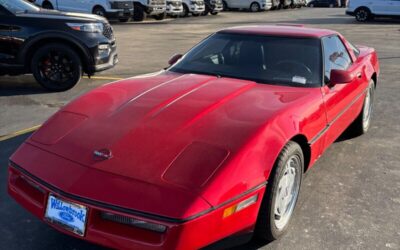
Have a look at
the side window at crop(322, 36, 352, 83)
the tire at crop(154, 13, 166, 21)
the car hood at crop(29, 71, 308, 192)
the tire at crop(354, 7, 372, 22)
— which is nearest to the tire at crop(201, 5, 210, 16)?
the tire at crop(154, 13, 166, 21)

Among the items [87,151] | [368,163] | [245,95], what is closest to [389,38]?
[368,163]

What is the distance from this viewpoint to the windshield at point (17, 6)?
286 inches

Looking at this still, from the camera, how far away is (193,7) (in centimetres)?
2536

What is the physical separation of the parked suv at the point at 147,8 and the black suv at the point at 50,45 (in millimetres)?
14056

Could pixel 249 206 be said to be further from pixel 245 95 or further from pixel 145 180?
pixel 245 95

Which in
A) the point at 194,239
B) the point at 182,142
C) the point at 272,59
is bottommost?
the point at 194,239

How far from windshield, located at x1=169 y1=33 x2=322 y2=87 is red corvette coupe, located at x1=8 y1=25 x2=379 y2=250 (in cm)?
1

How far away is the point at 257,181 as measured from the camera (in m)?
2.61

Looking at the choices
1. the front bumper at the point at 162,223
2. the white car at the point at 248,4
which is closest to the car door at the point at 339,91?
the front bumper at the point at 162,223

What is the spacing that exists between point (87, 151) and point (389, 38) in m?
16.1

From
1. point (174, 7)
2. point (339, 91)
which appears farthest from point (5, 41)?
point (174, 7)

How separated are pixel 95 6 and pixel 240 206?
18.3 metres

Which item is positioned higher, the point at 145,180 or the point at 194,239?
the point at 145,180

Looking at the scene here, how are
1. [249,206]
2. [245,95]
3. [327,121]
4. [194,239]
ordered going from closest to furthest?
[194,239] < [249,206] < [245,95] < [327,121]
